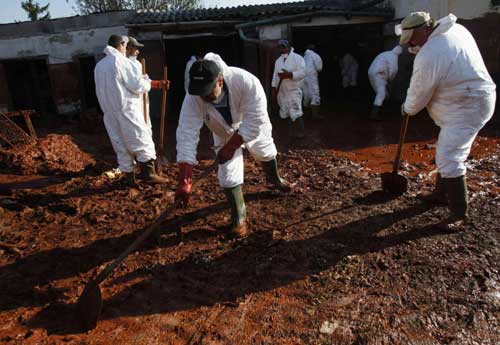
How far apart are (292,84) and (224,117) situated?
166 inches

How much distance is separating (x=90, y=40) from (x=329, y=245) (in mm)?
9989

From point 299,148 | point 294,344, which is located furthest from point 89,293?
point 299,148

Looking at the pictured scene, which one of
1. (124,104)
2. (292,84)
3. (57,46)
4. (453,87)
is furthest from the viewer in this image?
(57,46)

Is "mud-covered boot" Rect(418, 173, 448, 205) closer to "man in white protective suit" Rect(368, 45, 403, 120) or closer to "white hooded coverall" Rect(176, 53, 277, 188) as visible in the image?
"white hooded coverall" Rect(176, 53, 277, 188)

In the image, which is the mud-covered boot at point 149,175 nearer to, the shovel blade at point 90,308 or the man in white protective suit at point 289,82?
the shovel blade at point 90,308

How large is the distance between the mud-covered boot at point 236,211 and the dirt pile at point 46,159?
11.1ft

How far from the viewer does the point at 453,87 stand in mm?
3135

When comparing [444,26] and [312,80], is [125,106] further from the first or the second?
[312,80]

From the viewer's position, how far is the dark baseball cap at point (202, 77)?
2.83m

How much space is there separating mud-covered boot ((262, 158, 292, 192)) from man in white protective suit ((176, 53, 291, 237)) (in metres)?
0.70

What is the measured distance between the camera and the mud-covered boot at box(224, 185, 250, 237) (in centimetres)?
346

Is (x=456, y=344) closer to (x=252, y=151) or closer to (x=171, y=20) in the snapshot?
(x=252, y=151)

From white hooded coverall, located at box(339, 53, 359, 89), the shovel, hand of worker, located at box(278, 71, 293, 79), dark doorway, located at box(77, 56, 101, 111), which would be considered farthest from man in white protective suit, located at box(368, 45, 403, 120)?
dark doorway, located at box(77, 56, 101, 111)

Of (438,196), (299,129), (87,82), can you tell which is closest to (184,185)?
(438,196)
